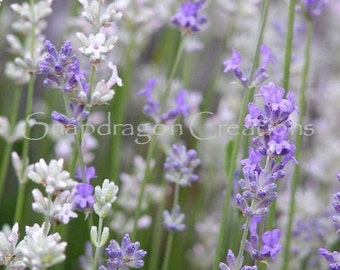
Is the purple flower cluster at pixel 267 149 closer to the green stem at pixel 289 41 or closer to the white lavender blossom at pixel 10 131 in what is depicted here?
the green stem at pixel 289 41

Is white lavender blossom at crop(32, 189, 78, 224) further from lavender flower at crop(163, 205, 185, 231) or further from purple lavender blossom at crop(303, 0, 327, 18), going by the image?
purple lavender blossom at crop(303, 0, 327, 18)

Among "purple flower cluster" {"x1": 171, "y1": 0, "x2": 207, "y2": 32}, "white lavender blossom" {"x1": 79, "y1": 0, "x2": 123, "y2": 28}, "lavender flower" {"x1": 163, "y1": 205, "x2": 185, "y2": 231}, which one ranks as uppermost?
"purple flower cluster" {"x1": 171, "y1": 0, "x2": 207, "y2": 32}

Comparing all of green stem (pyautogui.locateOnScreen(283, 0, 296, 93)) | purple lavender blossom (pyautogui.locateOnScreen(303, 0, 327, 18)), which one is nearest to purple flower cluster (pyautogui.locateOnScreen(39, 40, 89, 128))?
green stem (pyautogui.locateOnScreen(283, 0, 296, 93))

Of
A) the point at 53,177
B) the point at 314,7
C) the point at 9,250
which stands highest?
the point at 314,7

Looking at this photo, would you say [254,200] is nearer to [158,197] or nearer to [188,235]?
[158,197]

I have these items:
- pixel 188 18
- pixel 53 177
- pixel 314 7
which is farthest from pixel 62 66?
pixel 314 7

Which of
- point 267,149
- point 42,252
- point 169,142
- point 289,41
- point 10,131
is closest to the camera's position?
point 42,252

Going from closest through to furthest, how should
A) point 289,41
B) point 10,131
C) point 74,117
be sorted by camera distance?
1. point 74,117
2. point 289,41
3. point 10,131

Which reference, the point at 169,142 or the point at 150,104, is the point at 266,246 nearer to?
the point at 150,104
